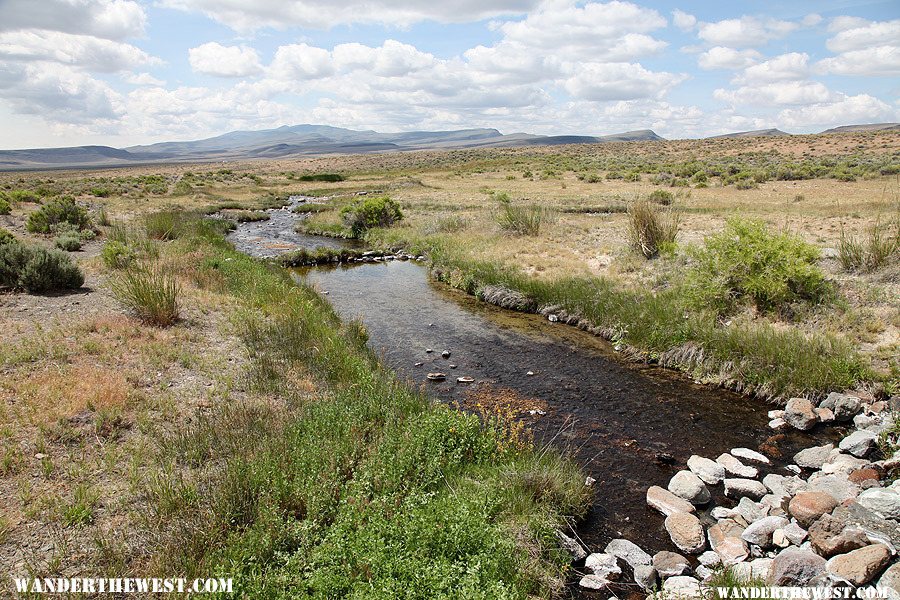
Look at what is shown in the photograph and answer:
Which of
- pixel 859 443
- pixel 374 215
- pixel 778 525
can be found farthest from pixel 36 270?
pixel 374 215

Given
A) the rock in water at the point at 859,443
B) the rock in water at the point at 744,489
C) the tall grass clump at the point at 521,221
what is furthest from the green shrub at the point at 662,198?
the rock in water at the point at 744,489

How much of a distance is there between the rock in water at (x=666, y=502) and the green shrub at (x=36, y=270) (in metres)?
14.8

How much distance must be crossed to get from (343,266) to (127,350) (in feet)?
48.0

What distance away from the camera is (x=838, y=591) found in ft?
15.4

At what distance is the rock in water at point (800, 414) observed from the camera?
8.77 m

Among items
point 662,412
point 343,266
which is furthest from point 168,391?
point 343,266

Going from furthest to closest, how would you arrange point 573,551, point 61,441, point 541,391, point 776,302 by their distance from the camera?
1. point 776,302
2. point 541,391
3. point 61,441
4. point 573,551

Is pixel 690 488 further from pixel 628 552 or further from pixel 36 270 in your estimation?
pixel 36 270

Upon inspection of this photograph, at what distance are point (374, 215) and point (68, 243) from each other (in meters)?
15.7

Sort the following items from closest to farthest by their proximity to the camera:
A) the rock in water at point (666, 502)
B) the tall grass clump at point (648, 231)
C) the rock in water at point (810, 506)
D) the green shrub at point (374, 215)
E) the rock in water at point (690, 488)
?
the rock in water at point (810, 506) < the rock in water at point (666, 502) < the rock in water at point (690, 488) < the tall grass clump at point (648, 231) < the green shrub at point (374, 215)

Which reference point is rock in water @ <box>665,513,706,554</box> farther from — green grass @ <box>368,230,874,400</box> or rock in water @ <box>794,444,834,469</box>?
green grass @ <box>368,230,874,400</box>

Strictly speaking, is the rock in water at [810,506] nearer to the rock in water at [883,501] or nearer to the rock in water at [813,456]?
the rock in water at [883,501]

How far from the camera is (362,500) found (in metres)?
5.63

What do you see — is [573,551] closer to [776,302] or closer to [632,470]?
[632,470]
